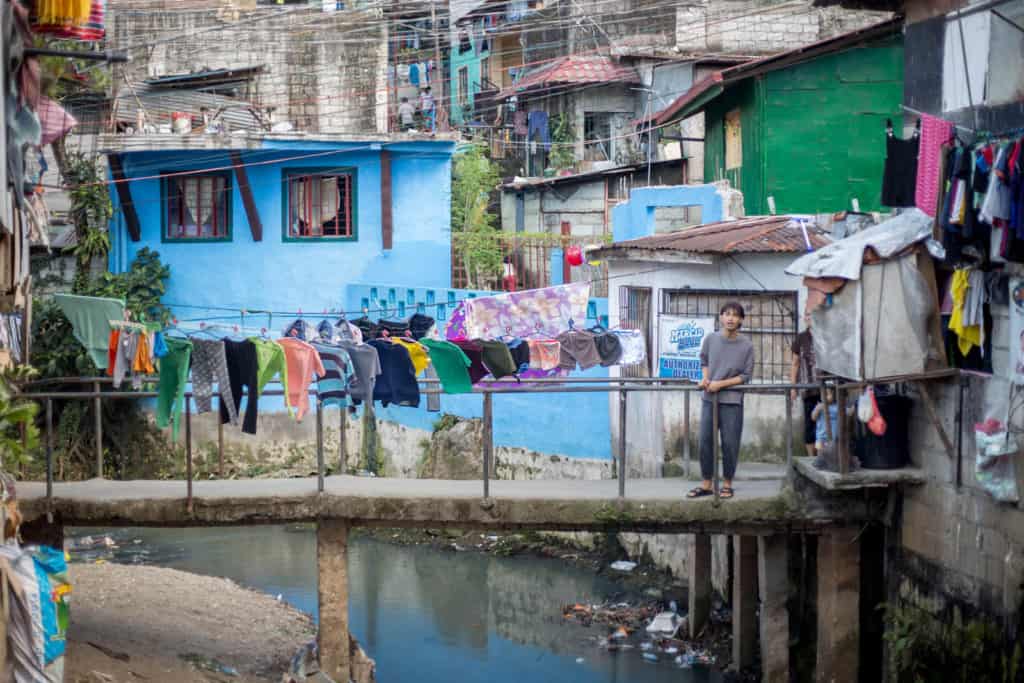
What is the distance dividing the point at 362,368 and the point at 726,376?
3600 mm

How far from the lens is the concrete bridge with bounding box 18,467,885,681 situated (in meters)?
12.4

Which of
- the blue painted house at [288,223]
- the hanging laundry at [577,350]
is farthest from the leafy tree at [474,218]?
the hanging laundry at [577,350]

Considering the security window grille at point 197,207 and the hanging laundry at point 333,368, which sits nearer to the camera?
the hanging laundry at point 333,368

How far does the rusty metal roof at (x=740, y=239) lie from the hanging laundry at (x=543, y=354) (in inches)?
89.6

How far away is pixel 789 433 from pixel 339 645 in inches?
193

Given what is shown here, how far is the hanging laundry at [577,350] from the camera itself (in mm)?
15203

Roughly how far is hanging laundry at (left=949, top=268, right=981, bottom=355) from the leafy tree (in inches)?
614

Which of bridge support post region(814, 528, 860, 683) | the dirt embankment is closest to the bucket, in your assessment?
the dirt embankment

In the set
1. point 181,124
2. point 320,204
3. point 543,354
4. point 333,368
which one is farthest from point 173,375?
point 320,204

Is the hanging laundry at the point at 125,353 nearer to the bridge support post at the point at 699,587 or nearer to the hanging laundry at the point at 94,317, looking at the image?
the hanging laundry at the point at 94,317

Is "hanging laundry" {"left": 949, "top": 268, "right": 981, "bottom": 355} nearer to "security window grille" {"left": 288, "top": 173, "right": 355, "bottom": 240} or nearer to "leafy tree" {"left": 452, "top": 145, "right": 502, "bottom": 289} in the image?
"leafy tree" {"left": 452, "top": 145, "right": 502, "bottom": 289}

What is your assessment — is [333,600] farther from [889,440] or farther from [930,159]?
[930,159]

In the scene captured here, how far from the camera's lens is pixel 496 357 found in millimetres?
13539

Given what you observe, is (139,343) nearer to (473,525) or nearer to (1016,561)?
(473,525)
